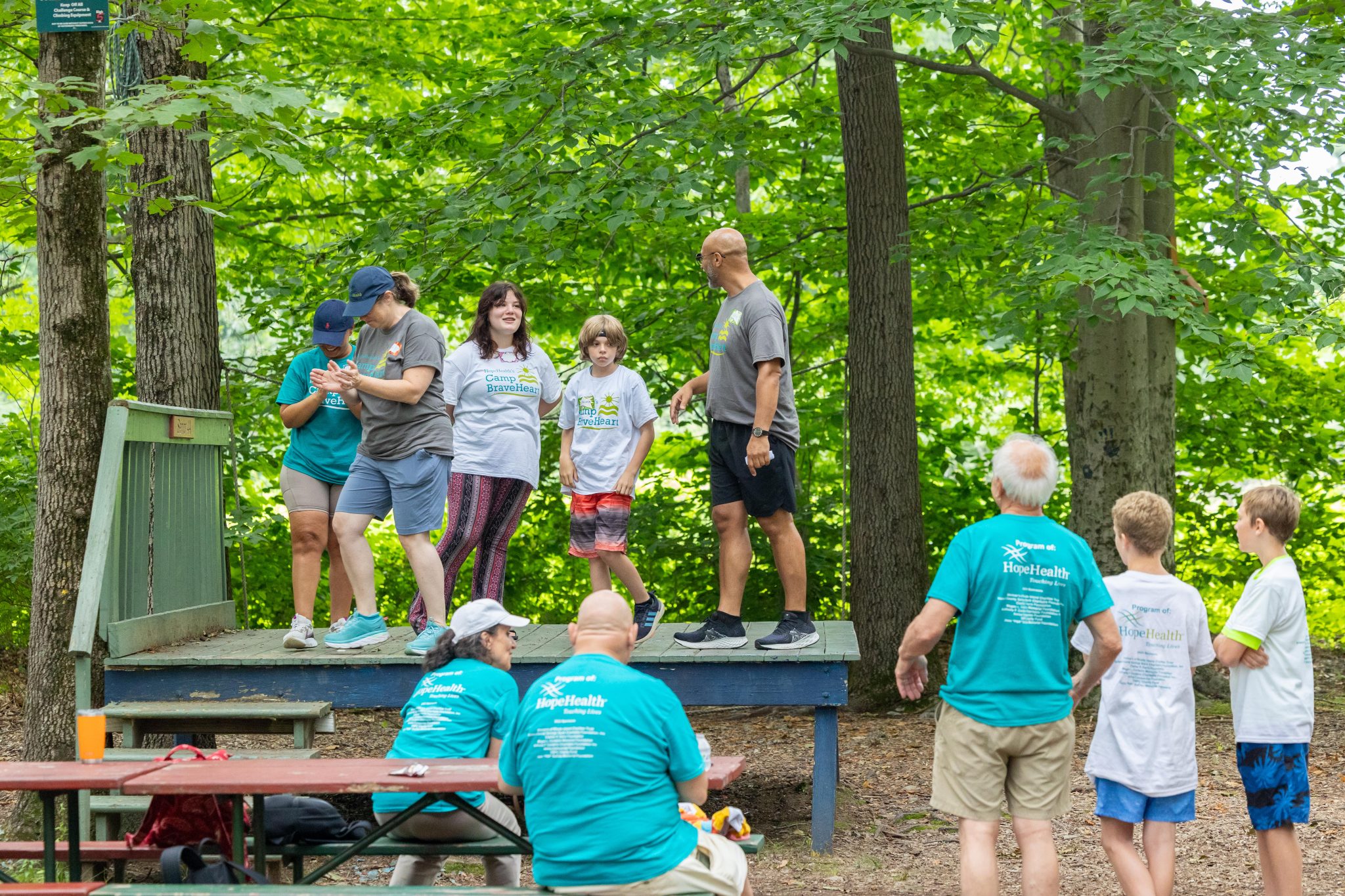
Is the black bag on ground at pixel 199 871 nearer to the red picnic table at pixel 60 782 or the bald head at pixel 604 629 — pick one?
the red picnic table at pixel 60 782

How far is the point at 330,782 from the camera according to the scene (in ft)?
11.6

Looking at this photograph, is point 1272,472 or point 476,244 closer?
point 476,244

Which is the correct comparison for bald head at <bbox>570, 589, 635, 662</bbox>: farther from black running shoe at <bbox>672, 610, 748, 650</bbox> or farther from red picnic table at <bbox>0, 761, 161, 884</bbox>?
black running shoe at <bbox>672, 610, 748, 650</bbox>

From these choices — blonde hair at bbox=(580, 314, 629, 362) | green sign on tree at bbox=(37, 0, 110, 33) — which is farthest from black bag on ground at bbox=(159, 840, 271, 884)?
green sign on tree at bbox=(37, 0, 110, 33)

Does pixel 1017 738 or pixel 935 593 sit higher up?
pixel 935 593

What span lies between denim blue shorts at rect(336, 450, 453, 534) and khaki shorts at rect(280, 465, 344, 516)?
39 centimetres

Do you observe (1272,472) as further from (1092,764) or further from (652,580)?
(1092,764)

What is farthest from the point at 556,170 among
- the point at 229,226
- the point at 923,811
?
the point at 923,811

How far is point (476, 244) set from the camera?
724 centimetres

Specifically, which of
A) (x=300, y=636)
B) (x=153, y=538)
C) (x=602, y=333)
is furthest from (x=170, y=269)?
(x=602, y=333)

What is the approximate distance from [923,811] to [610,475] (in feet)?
8.33

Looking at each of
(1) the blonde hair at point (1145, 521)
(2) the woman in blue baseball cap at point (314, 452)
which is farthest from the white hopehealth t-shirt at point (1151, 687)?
(2) the woman in blue baseball cap at point (314, 452)

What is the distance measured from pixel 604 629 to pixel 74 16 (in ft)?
12.3

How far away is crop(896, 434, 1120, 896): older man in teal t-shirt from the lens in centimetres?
363
